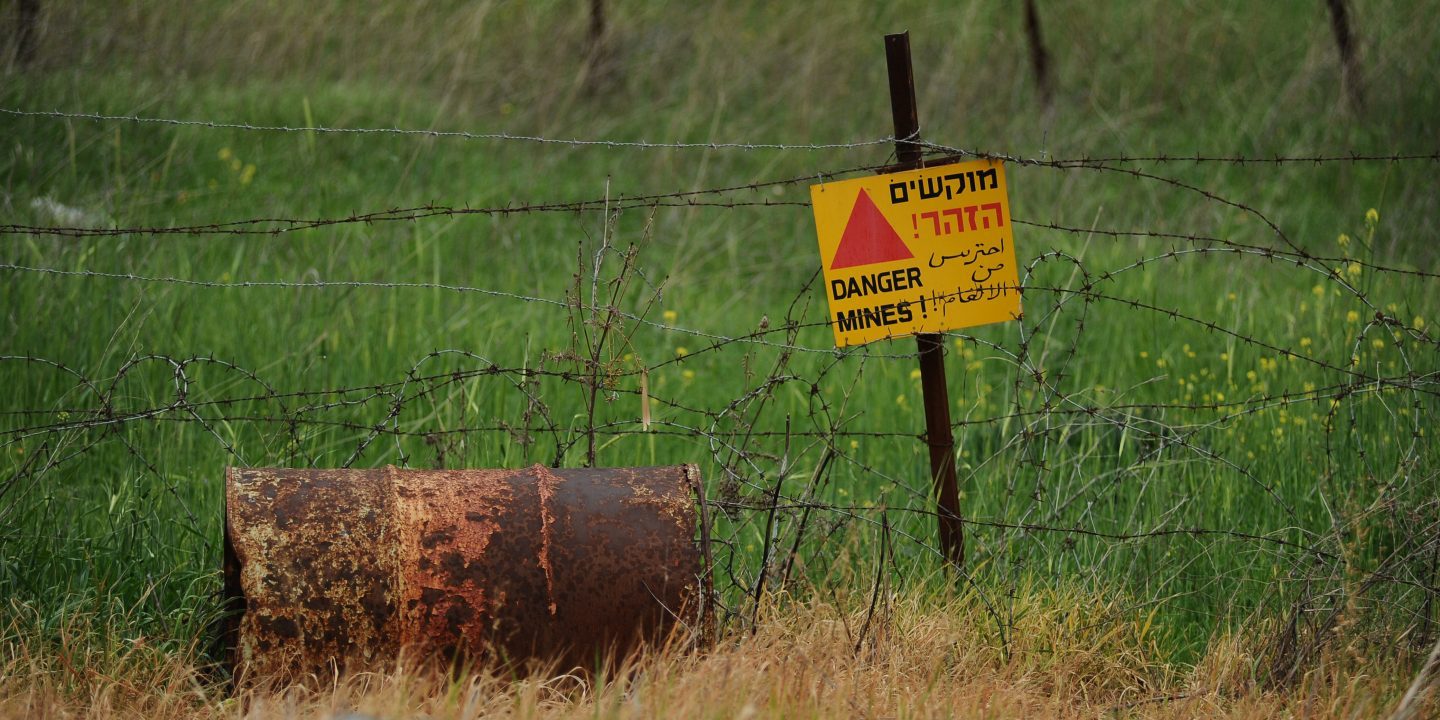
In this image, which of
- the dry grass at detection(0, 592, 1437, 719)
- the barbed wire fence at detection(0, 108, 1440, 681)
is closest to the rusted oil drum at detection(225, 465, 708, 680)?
the dry grass at detection(0, 592, 1437, 719)

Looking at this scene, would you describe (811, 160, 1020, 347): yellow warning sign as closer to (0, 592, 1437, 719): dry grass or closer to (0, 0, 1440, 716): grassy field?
(0, 0, 1440, 716): grassy field

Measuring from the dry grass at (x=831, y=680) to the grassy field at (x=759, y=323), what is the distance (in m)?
0.02

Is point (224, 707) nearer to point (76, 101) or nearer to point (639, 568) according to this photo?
point (639, 568)

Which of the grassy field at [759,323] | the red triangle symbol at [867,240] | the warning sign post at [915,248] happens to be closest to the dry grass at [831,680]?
the grassy field at [759,323]

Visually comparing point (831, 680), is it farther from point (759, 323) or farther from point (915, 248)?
point (759, 323)

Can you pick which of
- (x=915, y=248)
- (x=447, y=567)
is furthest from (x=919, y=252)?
(x=447, y=567)

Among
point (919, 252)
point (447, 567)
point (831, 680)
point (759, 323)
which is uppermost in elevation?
point (919, 252)

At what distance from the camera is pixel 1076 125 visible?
30.1 ft

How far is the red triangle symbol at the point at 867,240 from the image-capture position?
3326 mm

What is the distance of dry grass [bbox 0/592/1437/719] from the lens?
2.64 m

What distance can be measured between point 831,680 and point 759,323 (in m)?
1.58

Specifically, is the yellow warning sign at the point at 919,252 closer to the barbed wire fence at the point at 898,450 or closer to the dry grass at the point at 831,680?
the barbed wire fence at the point at 898,450

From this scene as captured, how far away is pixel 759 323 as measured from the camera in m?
4.08

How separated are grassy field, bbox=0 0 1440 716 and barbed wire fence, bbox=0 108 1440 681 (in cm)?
3
